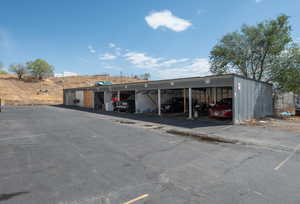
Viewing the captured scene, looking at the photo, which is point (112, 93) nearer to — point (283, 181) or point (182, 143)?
point (182, 143)

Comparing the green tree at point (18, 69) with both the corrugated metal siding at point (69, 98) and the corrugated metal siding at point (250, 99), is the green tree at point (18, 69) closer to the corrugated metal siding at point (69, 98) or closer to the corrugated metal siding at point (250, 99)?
the corrugated metal siding at point (69, 98)

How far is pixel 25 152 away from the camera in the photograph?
16.5 ft

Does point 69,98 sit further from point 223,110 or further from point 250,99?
point 250,99

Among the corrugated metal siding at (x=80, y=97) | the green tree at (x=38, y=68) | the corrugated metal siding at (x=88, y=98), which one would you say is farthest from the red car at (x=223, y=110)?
the green tree at (x=38, y=68)

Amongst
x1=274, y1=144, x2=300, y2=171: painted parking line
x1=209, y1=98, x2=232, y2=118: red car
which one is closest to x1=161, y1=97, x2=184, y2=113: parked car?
x1=209, y1=98, x2=232, y2=118: red car

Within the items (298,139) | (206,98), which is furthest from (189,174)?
(206,98)

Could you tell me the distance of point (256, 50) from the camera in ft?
58.4

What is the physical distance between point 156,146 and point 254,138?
4.26 metres

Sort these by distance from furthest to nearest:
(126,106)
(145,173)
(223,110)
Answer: (126,106) → (223,110) → (145,173)

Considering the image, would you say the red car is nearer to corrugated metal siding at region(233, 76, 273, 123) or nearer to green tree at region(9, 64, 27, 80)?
corrugated metal siding at region(233, 76, 273, 123)

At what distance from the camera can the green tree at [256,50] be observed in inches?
646

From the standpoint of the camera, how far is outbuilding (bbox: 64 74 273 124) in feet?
34.5

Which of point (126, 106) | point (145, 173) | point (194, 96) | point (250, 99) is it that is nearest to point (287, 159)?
point (145, 173)

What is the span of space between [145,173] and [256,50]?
19640mm
